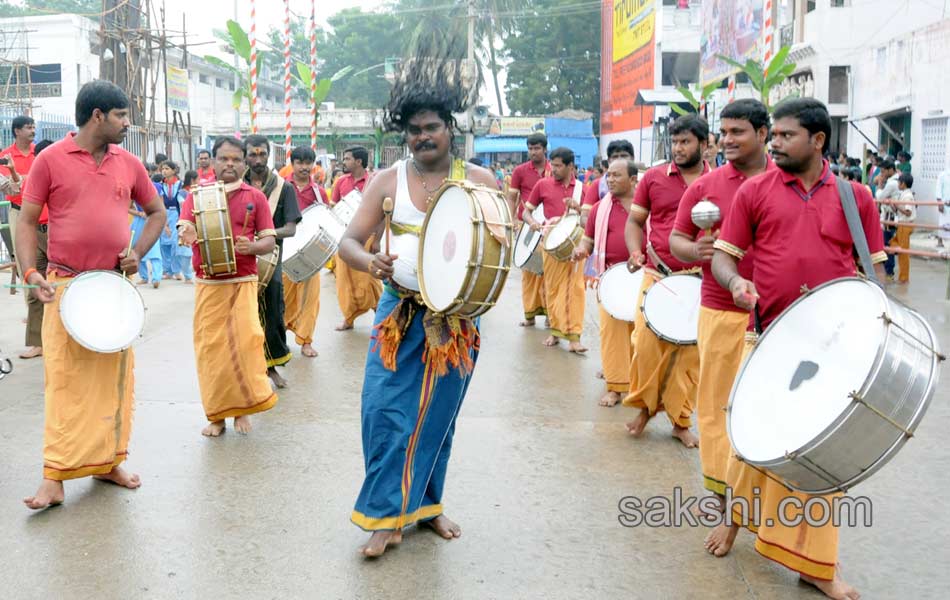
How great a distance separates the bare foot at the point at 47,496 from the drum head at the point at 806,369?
3196mm

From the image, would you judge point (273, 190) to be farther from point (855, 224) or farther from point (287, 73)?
point (287, 73)

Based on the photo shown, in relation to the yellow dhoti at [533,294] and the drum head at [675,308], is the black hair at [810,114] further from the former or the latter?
the yellow dhoti at [533,294]

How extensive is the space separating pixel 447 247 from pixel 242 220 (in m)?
2.79

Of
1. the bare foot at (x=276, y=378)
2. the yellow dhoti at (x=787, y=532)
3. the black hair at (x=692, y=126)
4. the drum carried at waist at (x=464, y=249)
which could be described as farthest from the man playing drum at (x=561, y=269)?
the drum carried at waist at (x=464, y=249)

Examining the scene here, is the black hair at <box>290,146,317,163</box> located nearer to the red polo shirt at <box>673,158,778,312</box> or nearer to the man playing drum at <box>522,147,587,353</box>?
the man playing drum at <box>522,147,587,353</box>

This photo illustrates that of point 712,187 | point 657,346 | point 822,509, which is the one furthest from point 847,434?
point 657,346

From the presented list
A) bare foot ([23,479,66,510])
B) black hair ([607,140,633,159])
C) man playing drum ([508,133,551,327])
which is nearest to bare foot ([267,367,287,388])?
bare foot ([23,479,66,510])

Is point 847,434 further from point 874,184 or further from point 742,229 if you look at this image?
point 874,184

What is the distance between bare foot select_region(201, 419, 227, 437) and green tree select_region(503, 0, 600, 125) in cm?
5139

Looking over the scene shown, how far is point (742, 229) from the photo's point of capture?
4.12m

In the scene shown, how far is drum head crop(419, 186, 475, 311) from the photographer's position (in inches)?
155

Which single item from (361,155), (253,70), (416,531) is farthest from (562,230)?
(253,70)

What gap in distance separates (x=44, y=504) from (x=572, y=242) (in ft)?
17.6

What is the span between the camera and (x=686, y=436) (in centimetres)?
616
